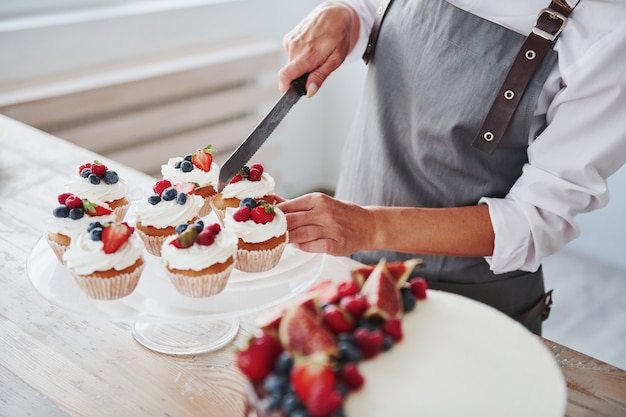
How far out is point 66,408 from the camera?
1112mm

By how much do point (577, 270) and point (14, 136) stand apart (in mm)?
2621

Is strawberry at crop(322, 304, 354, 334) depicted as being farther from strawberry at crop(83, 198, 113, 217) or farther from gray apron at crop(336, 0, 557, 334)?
strawberry at crop(83, 198, 113, 217)

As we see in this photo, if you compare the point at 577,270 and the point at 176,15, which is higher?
the point at 176,15

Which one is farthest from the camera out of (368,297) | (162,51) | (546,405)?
(162,51)

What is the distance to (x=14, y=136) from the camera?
214 cm

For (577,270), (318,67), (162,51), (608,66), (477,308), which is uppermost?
(608,66)

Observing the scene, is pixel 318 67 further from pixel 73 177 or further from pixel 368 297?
pixel 368 297

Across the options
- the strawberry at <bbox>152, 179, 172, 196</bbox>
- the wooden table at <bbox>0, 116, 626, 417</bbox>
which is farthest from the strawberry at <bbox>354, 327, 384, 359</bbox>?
the strawberry at <bbox>152, 179, 172, 196</bbox>

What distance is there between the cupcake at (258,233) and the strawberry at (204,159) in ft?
0.71

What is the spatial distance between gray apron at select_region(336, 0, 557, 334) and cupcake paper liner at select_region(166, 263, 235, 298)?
377 mm

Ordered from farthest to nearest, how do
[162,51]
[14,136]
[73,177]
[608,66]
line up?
[162,51] → [14,136] → [73,177] → [608,66]

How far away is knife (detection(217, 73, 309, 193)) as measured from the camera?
1.43 m

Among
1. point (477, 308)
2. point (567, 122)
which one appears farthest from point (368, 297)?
point (567, 122)

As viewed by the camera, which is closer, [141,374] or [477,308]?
[477,308]
